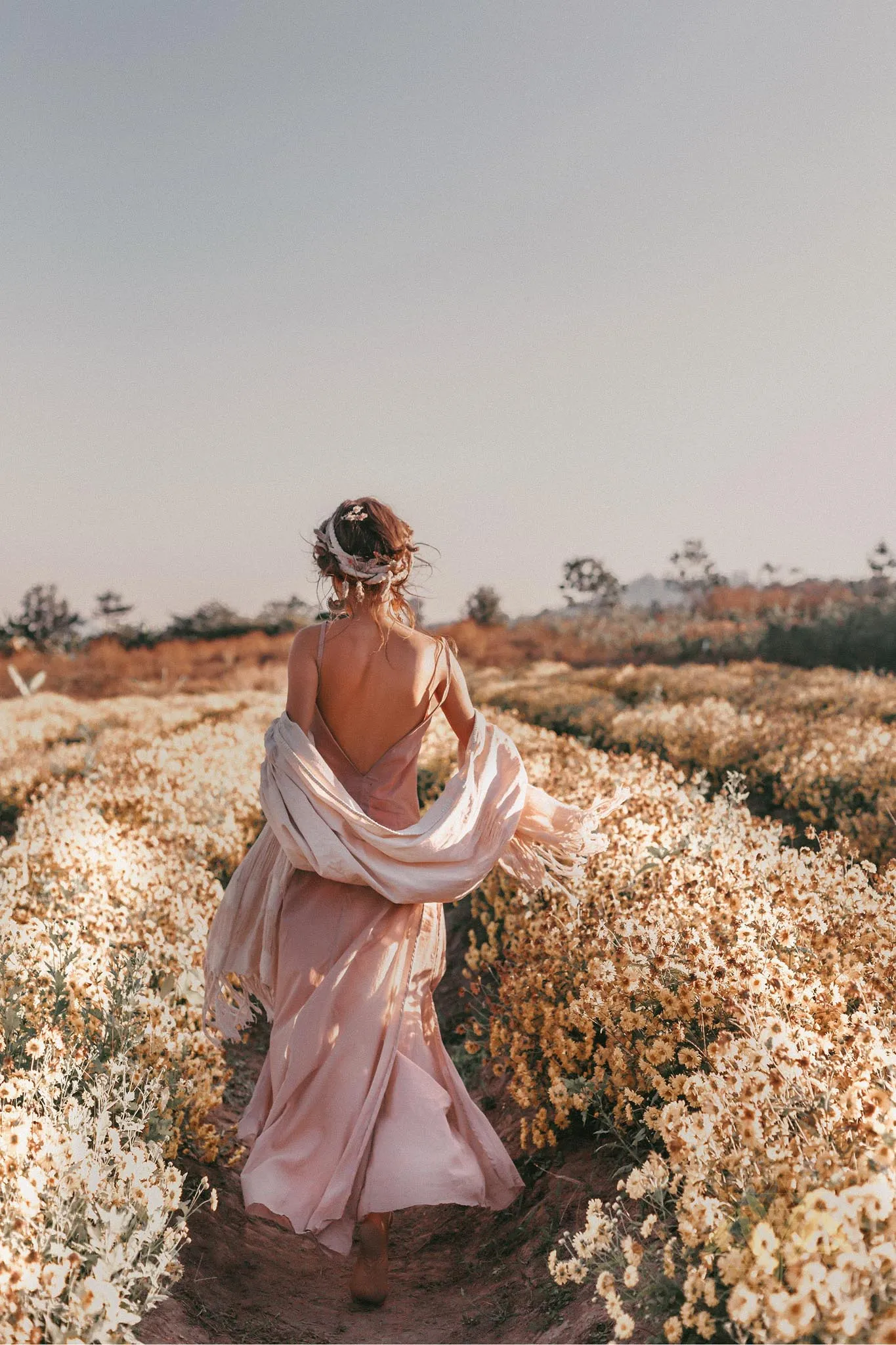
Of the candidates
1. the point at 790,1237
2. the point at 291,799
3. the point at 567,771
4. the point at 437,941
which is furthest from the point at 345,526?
the point at 567,771

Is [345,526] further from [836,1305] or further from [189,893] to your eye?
[189,893]

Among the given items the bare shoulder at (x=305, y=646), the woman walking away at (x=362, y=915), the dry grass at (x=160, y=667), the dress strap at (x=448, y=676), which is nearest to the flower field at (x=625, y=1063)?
the woman walking away at (x=362, y=915)

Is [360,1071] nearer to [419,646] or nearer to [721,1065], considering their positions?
→ [721,1065]

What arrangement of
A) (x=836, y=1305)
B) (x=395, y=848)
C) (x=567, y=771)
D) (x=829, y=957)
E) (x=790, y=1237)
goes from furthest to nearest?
(x=567, y=771), (x=395, y=848), (x=829, y=957), (x=790, y=1237), (x=836, y=1305)

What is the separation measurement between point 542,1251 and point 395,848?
136 cm

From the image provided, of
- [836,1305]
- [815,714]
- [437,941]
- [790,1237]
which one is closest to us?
[836,1305]

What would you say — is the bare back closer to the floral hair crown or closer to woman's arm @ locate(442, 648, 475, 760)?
woman's arm @ locate(442, 648, 475, 760)

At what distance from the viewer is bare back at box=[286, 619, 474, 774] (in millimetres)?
3578

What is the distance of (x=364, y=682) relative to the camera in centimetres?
360

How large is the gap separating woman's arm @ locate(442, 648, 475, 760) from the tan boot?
1573 millimetres

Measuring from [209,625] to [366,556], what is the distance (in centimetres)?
3094

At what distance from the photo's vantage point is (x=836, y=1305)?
6.44 feet

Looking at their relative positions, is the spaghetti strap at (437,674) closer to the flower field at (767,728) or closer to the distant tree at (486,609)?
the flower field at (767,728)

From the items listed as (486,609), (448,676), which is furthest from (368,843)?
(486,609)
